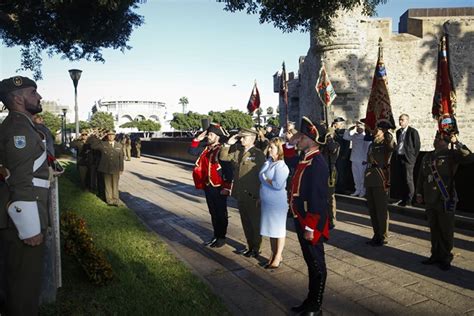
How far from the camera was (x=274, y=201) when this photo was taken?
5297 millimetres

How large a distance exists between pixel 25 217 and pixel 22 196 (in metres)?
0.16

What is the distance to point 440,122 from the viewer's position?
20.7 ft

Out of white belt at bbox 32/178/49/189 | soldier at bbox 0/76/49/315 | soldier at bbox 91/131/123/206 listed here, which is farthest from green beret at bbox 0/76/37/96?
soldier at bbox 91/131/123/206

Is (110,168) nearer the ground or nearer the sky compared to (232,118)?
nearer the ground

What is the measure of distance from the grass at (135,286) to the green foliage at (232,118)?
84749mm

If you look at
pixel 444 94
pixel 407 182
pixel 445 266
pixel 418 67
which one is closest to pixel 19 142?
pixel 445 266

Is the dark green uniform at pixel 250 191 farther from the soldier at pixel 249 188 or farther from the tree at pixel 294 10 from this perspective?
the tree at pixel 294 10

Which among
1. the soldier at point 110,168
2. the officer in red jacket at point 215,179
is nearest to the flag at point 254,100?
the soldier at point 110,168

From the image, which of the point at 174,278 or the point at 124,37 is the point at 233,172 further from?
the point at 124,37

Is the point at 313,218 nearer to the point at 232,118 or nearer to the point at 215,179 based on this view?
the point at 215,179

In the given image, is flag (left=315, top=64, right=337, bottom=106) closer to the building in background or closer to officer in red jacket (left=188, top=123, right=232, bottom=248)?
officer in red jacket (left=188, top=123, right=232, bottom=248)

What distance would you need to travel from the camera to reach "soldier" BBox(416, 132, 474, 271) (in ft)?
16.7

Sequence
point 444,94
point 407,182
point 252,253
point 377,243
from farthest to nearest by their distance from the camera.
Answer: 1. point 407,182
2. point 444,94
3. point 377,243
4. point 252,253

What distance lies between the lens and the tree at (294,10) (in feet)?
33.7
